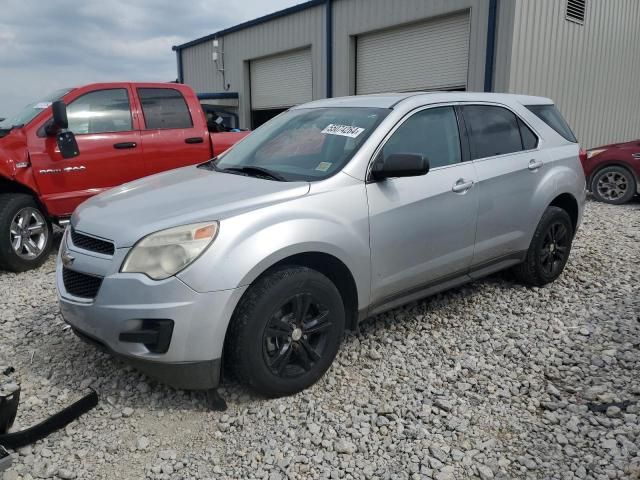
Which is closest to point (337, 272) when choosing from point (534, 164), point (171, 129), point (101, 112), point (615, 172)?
point (534, 164)

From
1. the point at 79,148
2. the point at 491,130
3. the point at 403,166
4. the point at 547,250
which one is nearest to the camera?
the point at 403,166

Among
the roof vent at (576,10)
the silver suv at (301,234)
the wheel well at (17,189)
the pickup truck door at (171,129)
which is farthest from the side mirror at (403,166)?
the roof vent at (576,10)

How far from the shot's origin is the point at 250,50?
56.6 ft

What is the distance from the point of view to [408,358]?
11.2 feet

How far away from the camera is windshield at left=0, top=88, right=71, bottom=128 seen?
218 inches

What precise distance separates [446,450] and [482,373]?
845mm

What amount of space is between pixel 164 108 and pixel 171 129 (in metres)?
0.27

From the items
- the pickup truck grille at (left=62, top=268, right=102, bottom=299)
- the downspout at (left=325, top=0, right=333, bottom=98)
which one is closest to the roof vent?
the downspout at (left=325, top=0, right=333, bottom=98)

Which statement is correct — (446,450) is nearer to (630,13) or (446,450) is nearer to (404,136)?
(404,136)

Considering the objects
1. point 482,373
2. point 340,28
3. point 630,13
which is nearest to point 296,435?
point 482,373

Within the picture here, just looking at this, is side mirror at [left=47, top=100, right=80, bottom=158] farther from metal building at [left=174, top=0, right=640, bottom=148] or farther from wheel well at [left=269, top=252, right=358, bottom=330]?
metal building at [left=174, top=0, right=640, bottom=148]

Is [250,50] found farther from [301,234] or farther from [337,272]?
[301,234]

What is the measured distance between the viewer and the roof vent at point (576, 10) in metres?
11.4

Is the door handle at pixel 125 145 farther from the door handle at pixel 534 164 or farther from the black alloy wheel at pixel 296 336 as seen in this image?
the door handle at pixel 534 164
